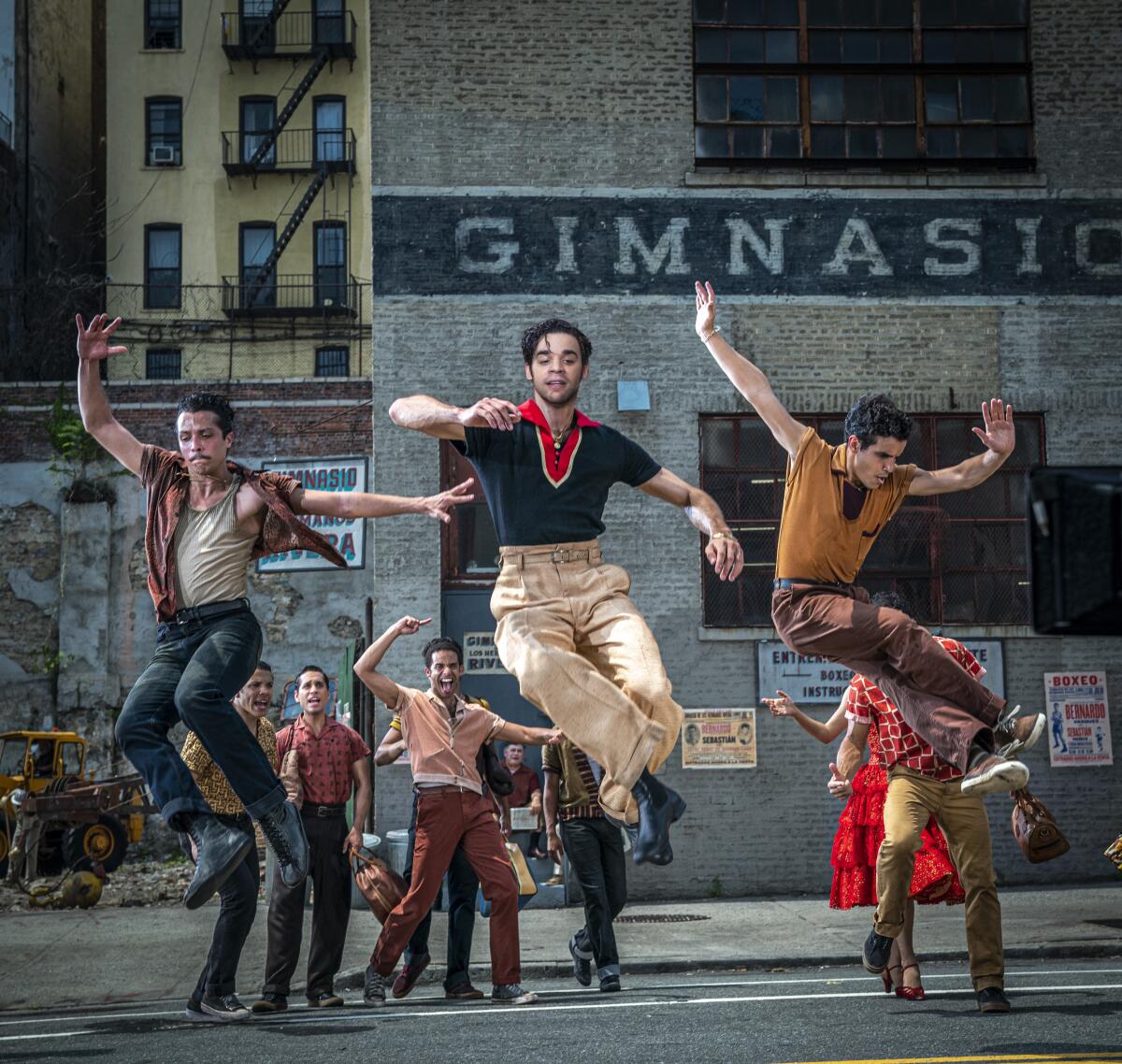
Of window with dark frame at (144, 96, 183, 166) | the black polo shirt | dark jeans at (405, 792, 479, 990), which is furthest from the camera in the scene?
window with dark frame at (144, 96, 183, 166)

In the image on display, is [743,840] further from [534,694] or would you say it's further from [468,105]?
[534,694]

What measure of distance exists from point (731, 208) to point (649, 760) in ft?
40.6

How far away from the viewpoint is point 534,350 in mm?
6859

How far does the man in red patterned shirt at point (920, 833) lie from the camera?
29.2ft

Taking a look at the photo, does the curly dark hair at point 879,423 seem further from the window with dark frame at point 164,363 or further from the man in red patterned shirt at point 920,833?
the window with dark frame at point 164,363

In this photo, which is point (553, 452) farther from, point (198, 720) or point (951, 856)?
point (951, 856)

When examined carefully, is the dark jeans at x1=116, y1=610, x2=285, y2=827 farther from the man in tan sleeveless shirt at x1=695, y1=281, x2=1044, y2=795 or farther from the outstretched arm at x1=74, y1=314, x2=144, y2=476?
the man in tan sleeveless shirt at x1=695, y1=281, x2=1044, y2=795

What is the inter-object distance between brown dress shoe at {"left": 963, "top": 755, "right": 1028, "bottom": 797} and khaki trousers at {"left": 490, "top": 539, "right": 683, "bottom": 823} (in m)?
1.71

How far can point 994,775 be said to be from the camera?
→ 7.46 m

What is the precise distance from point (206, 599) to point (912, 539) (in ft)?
38.2

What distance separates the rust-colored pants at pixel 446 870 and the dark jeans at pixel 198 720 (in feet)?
9.81

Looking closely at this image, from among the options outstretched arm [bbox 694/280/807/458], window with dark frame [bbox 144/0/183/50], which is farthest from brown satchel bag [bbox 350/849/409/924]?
window with dark frame [bbox 144/0/183/50]

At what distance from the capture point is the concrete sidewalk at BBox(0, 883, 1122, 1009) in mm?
12523

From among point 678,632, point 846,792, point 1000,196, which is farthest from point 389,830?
point 1000,196
